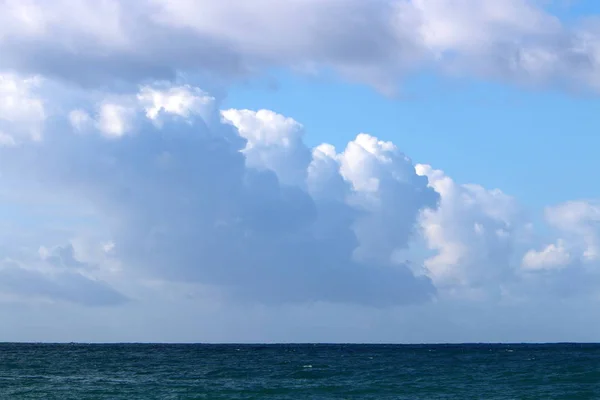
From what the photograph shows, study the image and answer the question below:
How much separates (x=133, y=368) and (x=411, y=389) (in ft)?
145

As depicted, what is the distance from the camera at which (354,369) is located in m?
99.1

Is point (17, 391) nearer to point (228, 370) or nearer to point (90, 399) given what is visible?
point (90, 399)

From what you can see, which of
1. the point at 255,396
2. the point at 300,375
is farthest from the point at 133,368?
the point at 255,396

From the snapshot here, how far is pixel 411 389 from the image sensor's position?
2714 inches

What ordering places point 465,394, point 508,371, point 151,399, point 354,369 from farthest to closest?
1. point 354,369
2. point 508,371
3. point 465,394
4. point 151,399

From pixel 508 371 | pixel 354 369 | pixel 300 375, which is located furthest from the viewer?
pixel 354 369

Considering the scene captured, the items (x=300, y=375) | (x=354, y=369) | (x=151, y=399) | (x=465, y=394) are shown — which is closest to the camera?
(x=151, y=399)

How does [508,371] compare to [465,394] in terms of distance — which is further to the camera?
[508,371]

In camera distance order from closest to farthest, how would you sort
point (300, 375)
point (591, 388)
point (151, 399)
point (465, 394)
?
point (151, 399)
point (465, 394)
point (591, 388)
point (300, 375)

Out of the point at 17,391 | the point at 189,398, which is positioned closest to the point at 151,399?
the point at 189,398

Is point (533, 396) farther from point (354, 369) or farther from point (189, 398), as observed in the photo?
point (354, 369)

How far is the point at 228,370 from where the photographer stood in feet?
319

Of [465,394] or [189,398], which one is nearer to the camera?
[189,398]

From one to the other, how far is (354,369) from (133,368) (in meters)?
26.9
